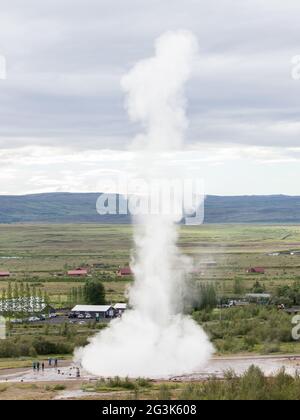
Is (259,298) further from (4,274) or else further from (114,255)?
(114,255)

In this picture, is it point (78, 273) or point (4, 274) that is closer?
point (78, 273)

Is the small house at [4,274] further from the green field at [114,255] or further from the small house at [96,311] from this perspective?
the small house at [96,311]

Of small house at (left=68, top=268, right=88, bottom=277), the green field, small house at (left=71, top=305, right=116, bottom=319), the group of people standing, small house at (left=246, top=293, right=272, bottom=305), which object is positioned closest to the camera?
the group of people standing

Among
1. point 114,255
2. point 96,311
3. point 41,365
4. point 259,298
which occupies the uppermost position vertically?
point 114,255

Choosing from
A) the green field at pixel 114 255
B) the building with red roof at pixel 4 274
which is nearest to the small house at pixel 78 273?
the green field at pixel 114 255

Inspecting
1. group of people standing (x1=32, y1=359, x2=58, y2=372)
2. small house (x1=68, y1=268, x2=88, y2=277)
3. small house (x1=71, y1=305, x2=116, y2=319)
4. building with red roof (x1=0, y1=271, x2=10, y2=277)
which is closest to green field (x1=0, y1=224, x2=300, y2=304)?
building with red roof (x1=0, y1=271, x2=10, y2=277)

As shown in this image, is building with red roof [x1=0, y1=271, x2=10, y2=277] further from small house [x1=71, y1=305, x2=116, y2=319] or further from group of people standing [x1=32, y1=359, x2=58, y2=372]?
group of people standing [x1=32, y1=359, x2=58, y2=372]

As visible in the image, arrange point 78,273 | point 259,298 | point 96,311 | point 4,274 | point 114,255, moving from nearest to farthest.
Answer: point 96,311
point 259,298
point 78,273
point 4,274
point 114,255

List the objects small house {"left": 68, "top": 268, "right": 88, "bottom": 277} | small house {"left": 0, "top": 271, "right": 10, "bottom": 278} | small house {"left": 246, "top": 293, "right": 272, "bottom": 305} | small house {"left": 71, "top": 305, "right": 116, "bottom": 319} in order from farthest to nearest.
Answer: small house {"left": 0, "top": 271, "right": 10, "bottom": 278}, small house {"left": 68, "top": 268, "right": 88, "bottom": 277}, small house {"left": 246, "top": 293, "right": 272, "bottom": 305}, small house {"left": 71, "top": 305, "right": 116, "bottom": 319}

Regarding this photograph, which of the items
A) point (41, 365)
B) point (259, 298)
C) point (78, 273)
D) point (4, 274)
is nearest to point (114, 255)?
point (78, 273)

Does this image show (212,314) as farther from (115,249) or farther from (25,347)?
(115,249)

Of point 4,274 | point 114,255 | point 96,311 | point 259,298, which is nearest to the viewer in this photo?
point 96,311

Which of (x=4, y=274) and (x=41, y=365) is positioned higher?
(x=4, y=274)
